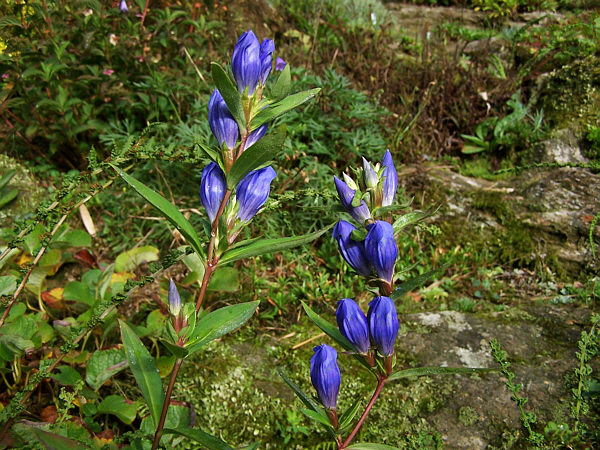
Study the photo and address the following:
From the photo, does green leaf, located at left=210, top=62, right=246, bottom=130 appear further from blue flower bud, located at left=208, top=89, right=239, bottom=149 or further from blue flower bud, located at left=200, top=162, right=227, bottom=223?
blue flower bud, located at left=200, top=162, right=227, bottom=223

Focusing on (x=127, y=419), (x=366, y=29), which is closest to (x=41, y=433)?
Answer: (x=127, y=419)

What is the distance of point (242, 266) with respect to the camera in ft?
8.71

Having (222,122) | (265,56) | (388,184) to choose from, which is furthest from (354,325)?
(265,56)

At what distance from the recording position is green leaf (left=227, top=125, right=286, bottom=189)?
1051mm

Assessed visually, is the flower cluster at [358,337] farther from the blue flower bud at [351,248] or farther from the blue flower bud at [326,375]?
the blue flower bud at [351,248]

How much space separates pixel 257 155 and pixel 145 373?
0.65m

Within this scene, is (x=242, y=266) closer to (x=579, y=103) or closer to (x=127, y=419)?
(x=127, y=419)

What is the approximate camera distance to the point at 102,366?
5.89 ft

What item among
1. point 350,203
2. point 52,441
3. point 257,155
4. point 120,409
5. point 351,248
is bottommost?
point 120,409

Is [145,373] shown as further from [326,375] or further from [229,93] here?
[229,93]

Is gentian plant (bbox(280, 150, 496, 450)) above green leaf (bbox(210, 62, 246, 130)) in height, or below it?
below

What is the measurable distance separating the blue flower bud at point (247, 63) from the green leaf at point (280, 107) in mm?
60

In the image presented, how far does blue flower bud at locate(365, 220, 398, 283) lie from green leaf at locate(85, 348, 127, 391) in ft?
3.63

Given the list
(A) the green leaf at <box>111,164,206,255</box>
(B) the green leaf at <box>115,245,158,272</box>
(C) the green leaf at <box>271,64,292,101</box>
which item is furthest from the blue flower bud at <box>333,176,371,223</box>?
(B) the green leaf at <box>115,245,158,272</box>
